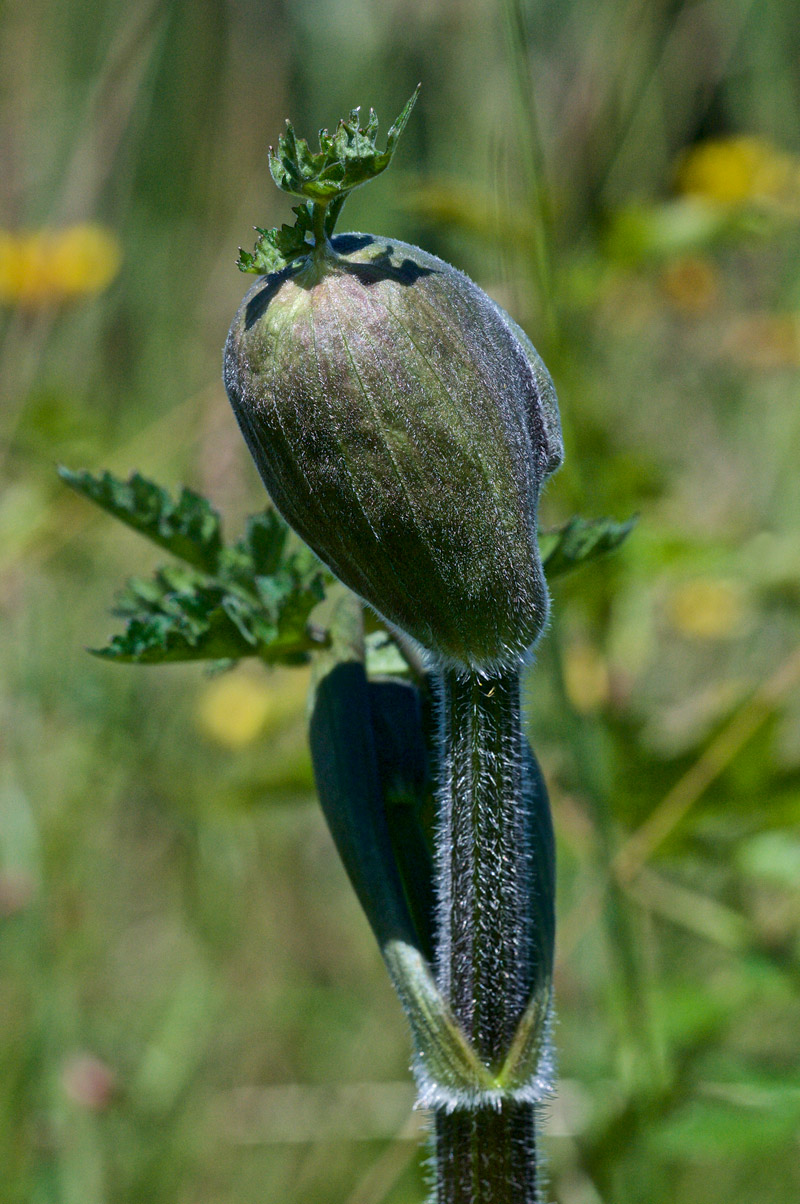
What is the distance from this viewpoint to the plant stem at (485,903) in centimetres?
86

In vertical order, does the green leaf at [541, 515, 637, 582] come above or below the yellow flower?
below

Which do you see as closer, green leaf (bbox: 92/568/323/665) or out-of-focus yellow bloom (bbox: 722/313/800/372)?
green leaf (bbox: 92/568/323/665)

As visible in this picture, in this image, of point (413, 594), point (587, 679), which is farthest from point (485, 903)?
point (587, 679)

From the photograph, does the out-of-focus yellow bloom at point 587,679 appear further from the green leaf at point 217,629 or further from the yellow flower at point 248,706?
the green leaf at point 217,629

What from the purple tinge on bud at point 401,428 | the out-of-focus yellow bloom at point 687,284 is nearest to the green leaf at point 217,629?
the purple tinge on bud at point 401,428

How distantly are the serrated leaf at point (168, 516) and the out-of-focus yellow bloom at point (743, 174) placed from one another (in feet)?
6.37

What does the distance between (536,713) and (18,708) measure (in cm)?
90

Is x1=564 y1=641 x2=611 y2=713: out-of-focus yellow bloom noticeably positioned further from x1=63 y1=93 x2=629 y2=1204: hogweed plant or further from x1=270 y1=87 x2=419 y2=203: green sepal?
x1=270 y1=87 x2=419 y2=203: green sepal

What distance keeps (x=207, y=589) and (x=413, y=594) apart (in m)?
0.26

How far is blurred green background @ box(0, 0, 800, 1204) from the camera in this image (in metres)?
1.71

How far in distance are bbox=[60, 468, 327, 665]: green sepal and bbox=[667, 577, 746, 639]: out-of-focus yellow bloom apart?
1637mm

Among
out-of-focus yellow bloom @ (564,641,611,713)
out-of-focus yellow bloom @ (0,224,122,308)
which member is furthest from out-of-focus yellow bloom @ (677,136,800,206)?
out-of-focus yellow bloom @ (0,224,122,308)

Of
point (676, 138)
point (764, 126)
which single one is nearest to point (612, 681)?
point (764, 126)

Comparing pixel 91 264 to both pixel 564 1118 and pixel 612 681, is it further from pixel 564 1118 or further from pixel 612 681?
pixel 564 1118
